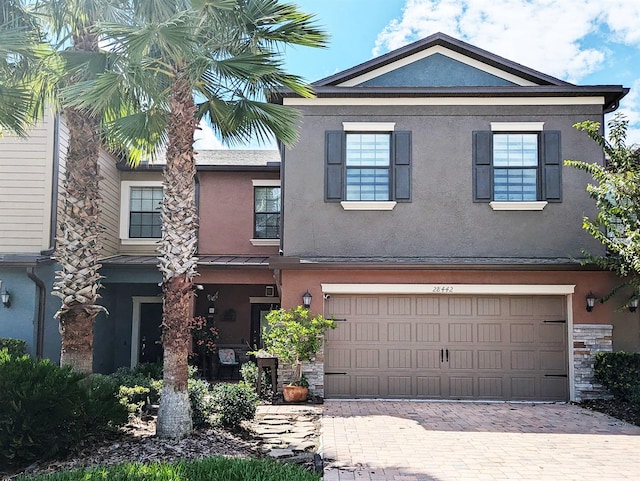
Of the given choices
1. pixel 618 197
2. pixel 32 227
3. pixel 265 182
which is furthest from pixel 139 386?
pixel 618 197

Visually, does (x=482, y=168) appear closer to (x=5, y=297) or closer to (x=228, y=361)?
(x=228, y=361)

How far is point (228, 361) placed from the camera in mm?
16766

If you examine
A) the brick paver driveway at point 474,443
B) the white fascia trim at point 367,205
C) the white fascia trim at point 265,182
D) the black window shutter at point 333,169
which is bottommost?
the brick paver driveway at point 474,443

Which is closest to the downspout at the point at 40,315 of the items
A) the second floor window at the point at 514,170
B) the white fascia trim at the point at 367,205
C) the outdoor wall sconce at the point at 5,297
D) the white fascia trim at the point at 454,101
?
the outdoor wall sconce at the point at 5,297

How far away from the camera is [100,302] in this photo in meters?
16.2

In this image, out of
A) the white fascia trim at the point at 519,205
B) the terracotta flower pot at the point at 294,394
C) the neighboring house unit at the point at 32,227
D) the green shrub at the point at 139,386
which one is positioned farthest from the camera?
the neighboring house unit at the point at 32,227

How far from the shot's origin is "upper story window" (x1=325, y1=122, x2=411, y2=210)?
13.0m

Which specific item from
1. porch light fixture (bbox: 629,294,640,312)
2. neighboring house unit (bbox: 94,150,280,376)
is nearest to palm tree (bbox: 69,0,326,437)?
neighboring house unit (bbox: 94,150,280,376)

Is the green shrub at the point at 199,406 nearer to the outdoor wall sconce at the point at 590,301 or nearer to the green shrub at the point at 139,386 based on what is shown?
the green shrub at the point at 139,386

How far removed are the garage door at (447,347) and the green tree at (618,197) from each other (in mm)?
1582

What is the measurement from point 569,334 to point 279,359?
5.90 metres

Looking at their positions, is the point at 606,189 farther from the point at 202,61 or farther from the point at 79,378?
the point at 79,378

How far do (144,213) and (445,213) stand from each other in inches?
355

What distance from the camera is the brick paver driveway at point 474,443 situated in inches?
286
